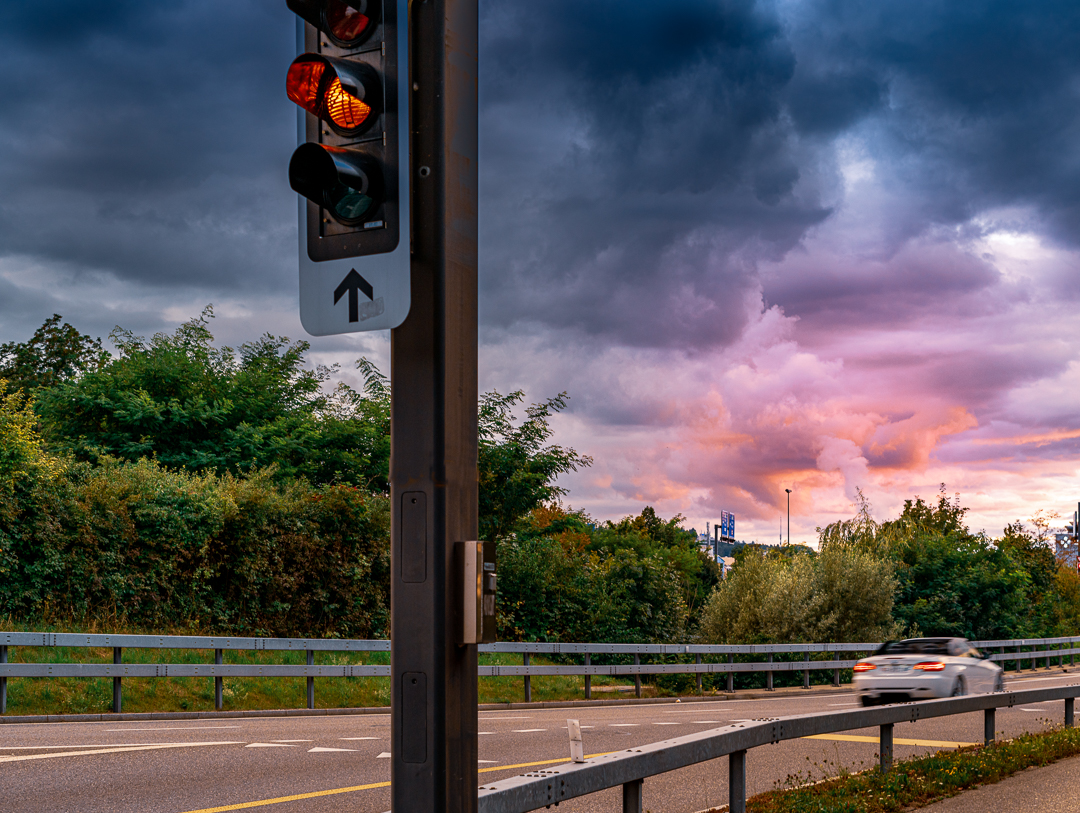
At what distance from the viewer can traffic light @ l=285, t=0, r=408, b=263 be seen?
385 cm

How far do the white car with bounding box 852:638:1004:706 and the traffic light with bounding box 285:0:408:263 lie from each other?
54.9ft

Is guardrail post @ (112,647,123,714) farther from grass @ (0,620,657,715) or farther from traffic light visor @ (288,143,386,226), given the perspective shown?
traffic light visor @ (288,143,386,226)

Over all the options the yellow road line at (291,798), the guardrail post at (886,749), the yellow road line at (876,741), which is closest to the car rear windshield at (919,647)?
the yellow road line at (876,741)

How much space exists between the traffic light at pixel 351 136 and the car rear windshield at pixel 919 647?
17.1 m

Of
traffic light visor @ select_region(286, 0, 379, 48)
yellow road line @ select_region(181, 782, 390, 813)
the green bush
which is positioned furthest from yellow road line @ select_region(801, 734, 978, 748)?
the green bush

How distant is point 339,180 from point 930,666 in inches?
675

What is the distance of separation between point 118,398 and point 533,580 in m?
16.5

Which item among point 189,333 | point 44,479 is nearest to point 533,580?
point 44,479

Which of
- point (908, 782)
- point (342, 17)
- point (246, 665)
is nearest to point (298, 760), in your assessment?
point (908, 782)

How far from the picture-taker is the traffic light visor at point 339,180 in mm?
3812

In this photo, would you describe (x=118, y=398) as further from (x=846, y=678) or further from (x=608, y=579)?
(x=846, y=678)

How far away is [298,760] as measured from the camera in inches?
397

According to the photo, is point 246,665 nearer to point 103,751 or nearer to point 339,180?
point 103,751

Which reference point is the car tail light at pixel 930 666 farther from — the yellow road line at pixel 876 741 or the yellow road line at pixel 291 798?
the yellow road line at pixel 291 798
